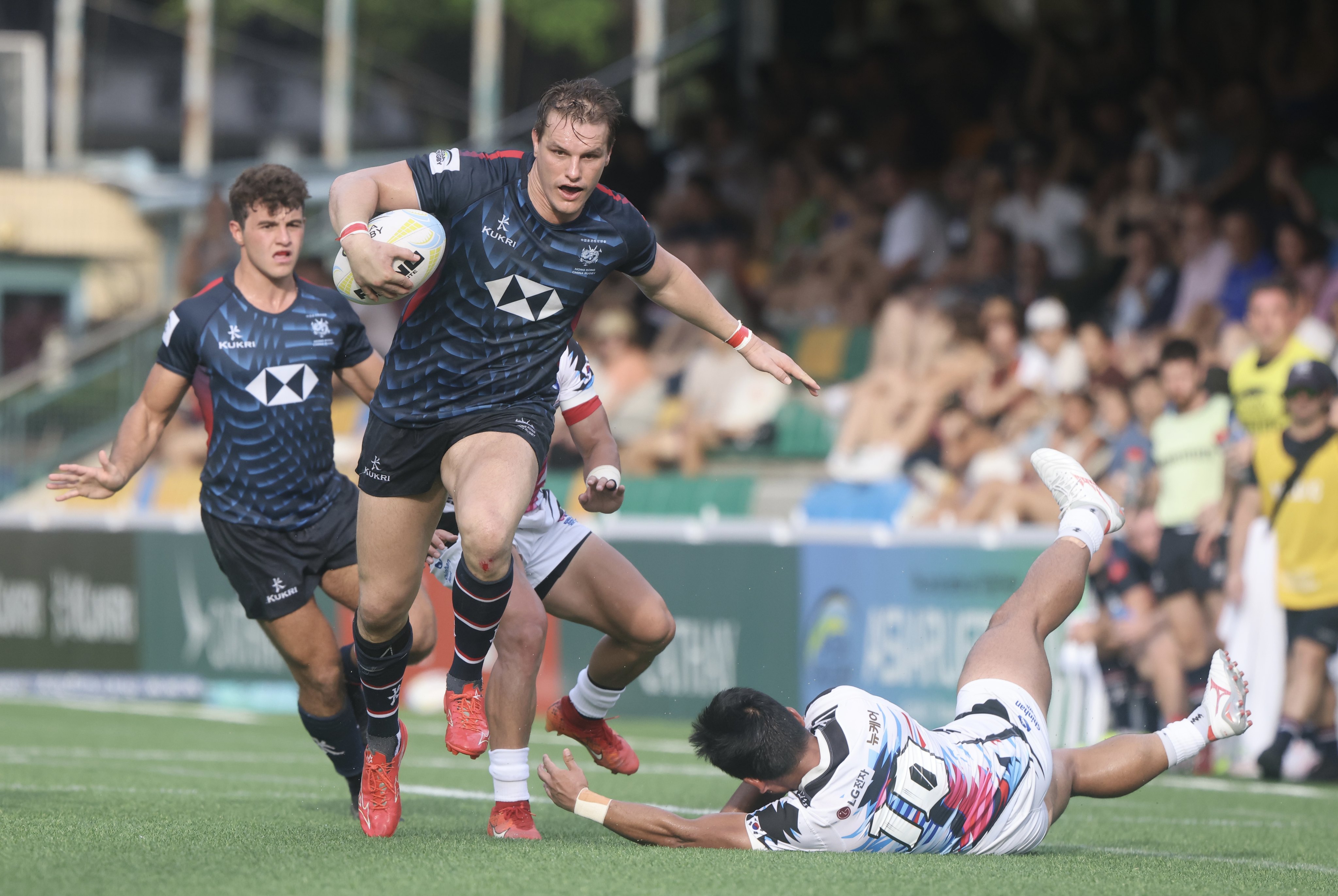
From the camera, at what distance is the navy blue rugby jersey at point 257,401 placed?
21.5 ft

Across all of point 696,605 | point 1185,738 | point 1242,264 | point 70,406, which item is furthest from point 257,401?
point 70,406

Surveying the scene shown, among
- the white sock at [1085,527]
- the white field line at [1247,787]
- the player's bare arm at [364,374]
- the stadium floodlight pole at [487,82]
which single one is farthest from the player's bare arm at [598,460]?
the stadium floodlight pole at [487,82]

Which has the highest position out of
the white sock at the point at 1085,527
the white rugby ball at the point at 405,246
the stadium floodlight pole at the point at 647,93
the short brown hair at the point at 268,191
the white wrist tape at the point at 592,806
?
the stadium floodlight pole at the point at 647,93

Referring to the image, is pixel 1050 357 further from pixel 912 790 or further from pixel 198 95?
pixel 198 95

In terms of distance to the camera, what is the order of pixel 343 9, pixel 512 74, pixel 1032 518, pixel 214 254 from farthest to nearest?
pixel 512 74
pixel 343 9
pixel 214 254
pixel 1032 518

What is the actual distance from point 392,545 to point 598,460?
112 cm

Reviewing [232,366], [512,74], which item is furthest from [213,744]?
[512,74]

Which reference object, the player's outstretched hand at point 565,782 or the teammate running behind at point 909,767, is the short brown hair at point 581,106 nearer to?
the teammate running behind at point 909,767

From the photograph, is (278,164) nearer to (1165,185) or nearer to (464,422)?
(464,422)

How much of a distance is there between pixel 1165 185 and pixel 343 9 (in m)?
14.8

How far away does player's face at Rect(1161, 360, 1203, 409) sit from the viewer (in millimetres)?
10352

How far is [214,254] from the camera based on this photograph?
62.2 ft

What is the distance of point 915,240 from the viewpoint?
14938 millimetres

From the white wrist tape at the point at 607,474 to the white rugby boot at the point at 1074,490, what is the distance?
5.81 ft
